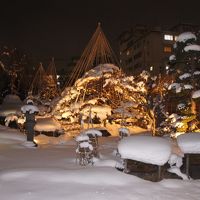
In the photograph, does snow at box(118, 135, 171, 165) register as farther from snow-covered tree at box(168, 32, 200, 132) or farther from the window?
the window

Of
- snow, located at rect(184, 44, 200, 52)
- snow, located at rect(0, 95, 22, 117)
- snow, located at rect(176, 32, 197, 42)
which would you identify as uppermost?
snow, located at rect(176, 32, 197, 42)

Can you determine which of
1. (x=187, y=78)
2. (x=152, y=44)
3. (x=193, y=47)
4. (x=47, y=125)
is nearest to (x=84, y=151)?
(x=187, y=78)

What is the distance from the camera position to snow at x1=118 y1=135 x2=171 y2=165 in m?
10.3

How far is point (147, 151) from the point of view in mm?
10336

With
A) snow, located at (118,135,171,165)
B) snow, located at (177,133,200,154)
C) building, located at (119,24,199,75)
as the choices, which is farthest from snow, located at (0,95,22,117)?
building, located at (119,24,199,75)

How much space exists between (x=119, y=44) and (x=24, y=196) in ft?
Result: 226

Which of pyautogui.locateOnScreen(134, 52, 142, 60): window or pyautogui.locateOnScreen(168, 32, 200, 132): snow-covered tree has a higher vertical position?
pyautogui.locateOnScreen(134, 52, 142, 60): window

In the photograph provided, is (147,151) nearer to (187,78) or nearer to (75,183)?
(75,183)

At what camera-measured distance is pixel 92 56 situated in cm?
1933

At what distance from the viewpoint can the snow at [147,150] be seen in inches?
406

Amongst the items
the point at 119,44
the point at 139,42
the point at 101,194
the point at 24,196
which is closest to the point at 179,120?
the point at 101,194

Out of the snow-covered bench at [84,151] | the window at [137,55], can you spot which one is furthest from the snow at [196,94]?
the window at [137,55]

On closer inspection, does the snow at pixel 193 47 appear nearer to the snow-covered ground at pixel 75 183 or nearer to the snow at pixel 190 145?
the snow at pixel 190 145

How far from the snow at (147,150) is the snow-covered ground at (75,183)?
0.57 metres
